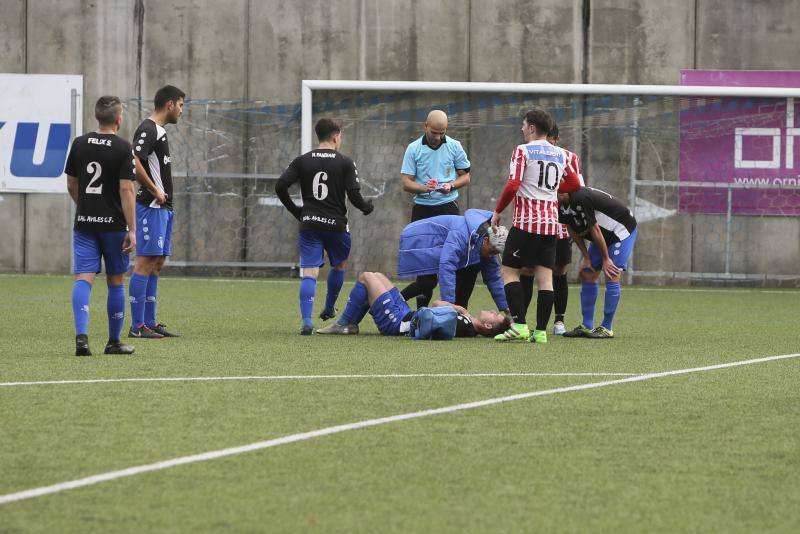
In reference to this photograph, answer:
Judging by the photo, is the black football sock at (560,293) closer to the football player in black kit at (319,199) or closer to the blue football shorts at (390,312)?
the blue football shorts at (390,312)

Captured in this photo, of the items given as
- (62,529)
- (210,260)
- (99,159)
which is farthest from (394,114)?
(62,529)

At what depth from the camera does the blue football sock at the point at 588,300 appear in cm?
966

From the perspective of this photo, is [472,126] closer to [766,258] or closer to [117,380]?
[766,258]

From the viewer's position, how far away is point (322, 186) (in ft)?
31.6

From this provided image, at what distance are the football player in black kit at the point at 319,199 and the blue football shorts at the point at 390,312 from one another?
486mm

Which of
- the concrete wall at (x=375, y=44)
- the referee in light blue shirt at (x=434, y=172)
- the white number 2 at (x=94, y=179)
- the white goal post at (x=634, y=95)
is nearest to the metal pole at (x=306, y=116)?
the white goal post at (x=634, y=95)

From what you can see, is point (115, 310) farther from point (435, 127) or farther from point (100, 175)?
point (435, 127)

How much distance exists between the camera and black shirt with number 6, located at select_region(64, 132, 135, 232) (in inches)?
304

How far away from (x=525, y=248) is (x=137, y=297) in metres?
2.55

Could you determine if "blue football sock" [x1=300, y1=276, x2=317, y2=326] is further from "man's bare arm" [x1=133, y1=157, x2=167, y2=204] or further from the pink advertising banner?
the pink advertising banner

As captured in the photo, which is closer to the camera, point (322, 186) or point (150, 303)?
point (150, 303)

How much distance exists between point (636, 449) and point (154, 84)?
13.5 m

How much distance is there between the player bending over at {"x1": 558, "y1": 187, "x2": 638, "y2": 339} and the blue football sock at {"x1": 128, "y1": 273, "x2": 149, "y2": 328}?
2.80m

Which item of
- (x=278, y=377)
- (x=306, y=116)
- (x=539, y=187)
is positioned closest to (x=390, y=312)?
(x=539, y=187)
